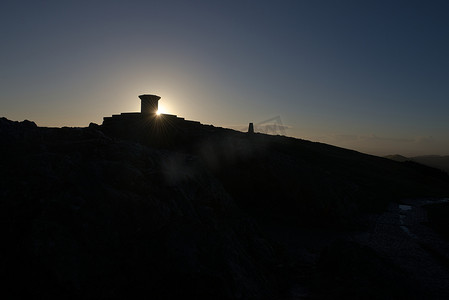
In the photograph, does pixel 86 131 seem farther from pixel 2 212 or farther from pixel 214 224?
pixel 214 224

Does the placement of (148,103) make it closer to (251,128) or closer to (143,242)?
(143,242)

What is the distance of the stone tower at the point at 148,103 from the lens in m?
35.1

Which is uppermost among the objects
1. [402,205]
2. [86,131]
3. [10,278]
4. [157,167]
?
[86,131]

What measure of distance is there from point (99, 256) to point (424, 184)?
68307 millimetres

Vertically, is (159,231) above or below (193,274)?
above

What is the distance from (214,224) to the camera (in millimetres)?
13102

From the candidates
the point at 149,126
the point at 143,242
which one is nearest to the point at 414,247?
the point at 143,242

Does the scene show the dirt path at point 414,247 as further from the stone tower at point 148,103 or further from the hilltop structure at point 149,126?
the stone tower at point 148,103

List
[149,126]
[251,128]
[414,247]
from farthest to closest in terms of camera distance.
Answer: [251,128] < [149,126] < [414,247]

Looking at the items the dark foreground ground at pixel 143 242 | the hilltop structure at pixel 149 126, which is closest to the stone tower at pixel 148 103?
the hilltop structure at pixel 149 126

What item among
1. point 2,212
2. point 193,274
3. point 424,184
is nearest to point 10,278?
point 2,212

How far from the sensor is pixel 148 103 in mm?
35219

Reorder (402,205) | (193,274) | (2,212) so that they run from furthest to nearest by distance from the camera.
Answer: (402,205), (193,274), (2,212)

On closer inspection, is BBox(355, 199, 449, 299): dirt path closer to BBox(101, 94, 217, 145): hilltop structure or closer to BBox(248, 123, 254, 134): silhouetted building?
BBox(101, 94, 217, 145): hilltop structure
